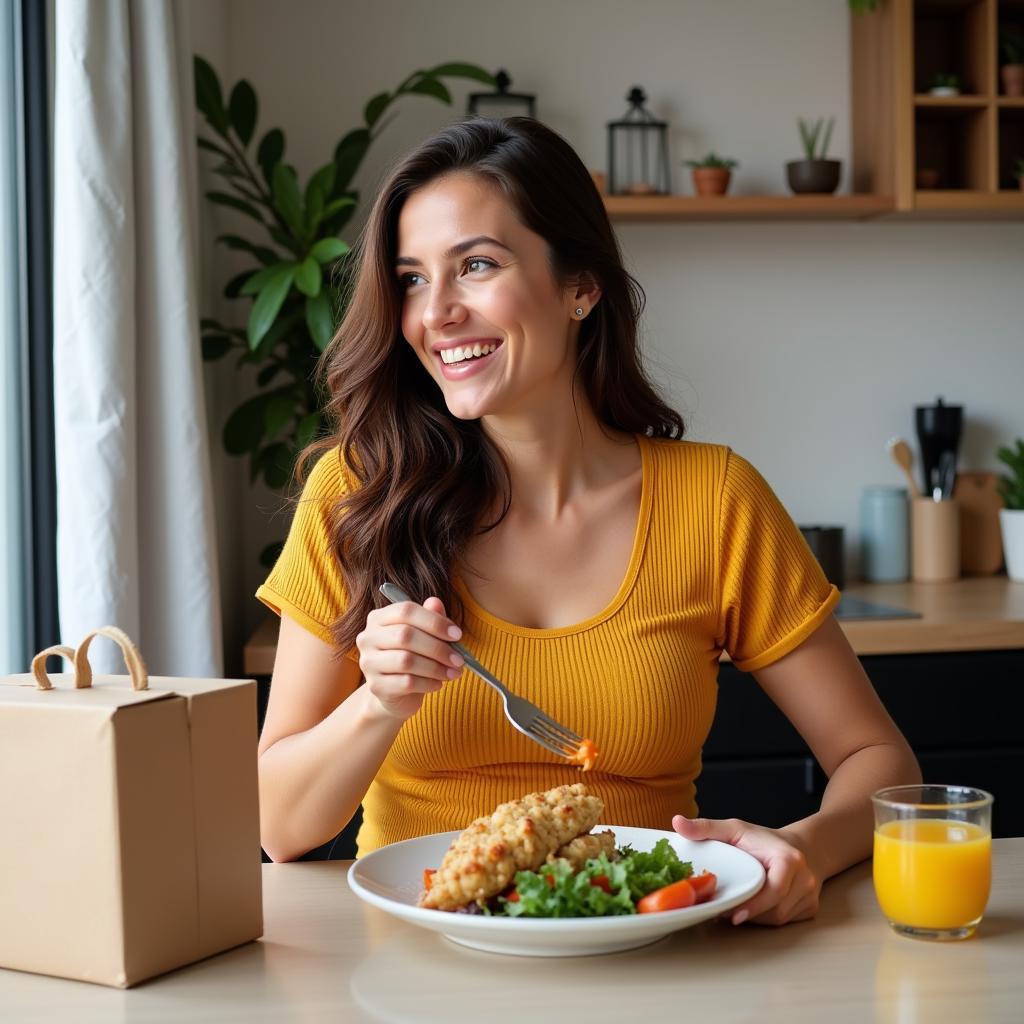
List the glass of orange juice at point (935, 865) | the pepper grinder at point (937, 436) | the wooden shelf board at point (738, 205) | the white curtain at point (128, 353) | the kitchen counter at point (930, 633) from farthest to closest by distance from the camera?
1. the pepper grinder at point (937, 436)
2. the wooden shelf board at point (738, 205)
3. the kitchen counter at point (930, 633)
4. the white curtain at point (128, 353)
5. the glass of orange juice at point (935, 865)

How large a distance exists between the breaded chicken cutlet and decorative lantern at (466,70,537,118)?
235cm

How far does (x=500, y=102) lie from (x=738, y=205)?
1.98ft

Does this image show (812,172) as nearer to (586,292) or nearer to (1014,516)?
(1014,516)

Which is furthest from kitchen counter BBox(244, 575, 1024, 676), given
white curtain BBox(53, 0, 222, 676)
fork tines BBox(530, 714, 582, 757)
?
fork tines BBox(530, 714, 582, 757)

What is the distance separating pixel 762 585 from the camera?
5.27 feet

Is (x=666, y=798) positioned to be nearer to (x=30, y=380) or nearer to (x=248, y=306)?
(x=30, y=380)

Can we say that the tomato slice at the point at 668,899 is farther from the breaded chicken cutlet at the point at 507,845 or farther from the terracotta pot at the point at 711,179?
the terracotta pot at the point at 711,179

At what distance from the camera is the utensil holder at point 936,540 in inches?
130

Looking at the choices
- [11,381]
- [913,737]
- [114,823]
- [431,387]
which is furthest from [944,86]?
[114,823]

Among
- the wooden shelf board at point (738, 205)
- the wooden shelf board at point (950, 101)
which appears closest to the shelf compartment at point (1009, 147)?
the wooden shelf board at point (950, 101)

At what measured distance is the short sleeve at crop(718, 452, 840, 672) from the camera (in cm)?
159

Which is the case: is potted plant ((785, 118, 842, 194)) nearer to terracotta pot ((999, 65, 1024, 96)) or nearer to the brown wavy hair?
terracotta pot ((999, 65, 1024, 96))

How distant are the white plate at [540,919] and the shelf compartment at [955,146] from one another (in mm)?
2387

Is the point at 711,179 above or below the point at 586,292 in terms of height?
above
